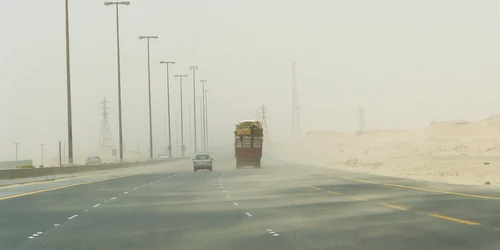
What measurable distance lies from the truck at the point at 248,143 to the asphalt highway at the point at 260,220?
145ft

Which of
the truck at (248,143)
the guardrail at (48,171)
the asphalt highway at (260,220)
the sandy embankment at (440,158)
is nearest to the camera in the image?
the asphalt highway at (260,220)

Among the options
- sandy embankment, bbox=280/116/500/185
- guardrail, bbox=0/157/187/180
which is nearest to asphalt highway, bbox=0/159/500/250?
guardrail, bbox=0/157/187/180

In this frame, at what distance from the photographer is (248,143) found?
79.4 meters

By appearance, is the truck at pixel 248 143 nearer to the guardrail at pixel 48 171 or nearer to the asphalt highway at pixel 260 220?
the guardrail at pixel 48 171

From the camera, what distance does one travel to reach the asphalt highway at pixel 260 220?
15.8 metres

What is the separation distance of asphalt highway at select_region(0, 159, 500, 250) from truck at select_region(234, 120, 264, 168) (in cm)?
4422

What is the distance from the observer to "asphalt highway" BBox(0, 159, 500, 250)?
1580 cm

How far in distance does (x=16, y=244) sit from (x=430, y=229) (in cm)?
829

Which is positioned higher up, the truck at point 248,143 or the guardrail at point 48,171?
the truck at point 248,143

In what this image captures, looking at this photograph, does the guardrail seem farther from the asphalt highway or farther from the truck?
the truck

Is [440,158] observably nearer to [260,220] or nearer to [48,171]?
[48,171]

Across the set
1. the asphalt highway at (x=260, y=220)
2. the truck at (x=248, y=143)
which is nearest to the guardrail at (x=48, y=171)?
the asphalt highway at (x=260, y=220)

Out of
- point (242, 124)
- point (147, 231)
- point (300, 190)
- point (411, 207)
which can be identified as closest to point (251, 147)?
point (242, 124)

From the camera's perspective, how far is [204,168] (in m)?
78.0
